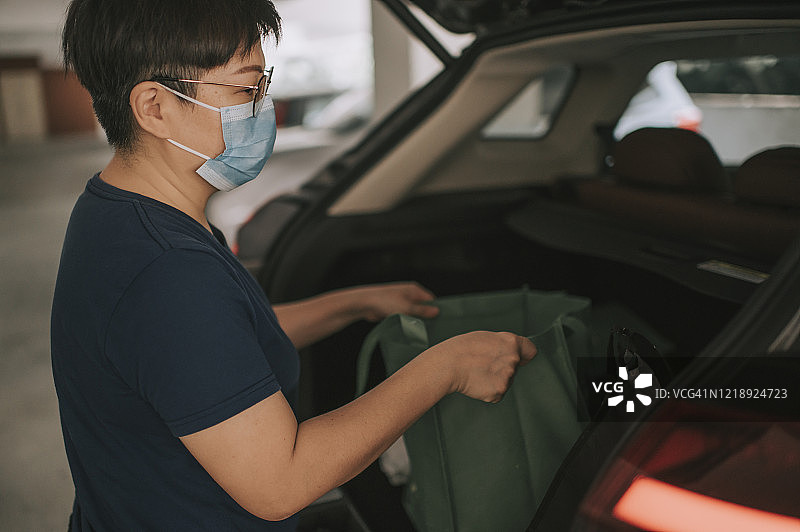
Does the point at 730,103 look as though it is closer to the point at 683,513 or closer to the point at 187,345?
the point at 683,513

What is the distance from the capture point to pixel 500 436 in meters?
1.29

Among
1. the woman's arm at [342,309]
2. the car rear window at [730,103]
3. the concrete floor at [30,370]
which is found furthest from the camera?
the car rear window at [730,103]

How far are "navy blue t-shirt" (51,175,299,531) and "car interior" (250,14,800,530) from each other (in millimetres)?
569

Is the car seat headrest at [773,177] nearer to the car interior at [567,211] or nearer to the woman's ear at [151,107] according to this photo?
the car interior at [567,211]

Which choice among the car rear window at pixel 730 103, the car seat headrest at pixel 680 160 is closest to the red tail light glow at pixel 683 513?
the car seat headrest at pixel 680 160

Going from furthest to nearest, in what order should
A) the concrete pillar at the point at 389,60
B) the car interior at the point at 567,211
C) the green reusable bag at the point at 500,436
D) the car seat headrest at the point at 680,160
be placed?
the concrete pillar at the point at 389,60
the car seat headrest at the point at 680,160
the car interior at the point at 567,211
the green reusable bag at the point at 500,436

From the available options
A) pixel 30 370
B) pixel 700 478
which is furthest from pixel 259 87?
pixel 30 370

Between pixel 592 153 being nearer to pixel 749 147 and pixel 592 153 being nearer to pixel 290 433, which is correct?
pixel 290 433

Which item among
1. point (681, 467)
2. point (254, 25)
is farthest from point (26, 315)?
point (681, 467)

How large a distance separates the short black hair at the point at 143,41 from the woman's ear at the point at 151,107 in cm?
1

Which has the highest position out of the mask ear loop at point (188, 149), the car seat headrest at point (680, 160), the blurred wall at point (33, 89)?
the mask ear loop at point (188, 149)

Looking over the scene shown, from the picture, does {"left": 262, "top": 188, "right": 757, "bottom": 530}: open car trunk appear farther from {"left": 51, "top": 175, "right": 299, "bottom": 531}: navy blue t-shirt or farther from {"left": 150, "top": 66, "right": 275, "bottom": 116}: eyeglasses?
{"left": 150, "top": 66, "right": 275, "bottom": 116}: eyeglasses

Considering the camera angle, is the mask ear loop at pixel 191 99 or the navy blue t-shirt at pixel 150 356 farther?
the mask ear loop at pixel 191 99

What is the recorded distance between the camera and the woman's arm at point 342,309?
1573 millimetres
